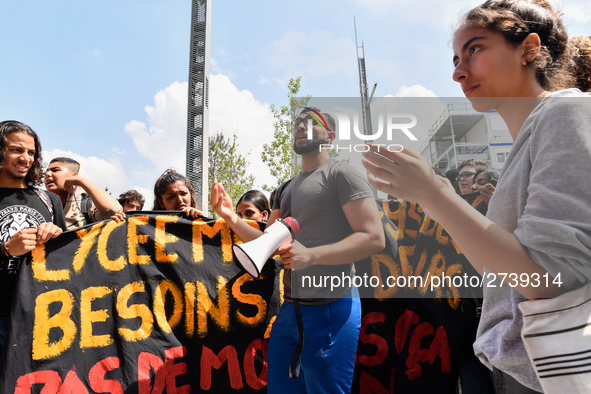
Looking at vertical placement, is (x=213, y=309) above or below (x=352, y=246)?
below

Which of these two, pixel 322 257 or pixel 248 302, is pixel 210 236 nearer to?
pixel 248 302

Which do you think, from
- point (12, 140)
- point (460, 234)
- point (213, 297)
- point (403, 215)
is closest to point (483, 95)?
point (460, 234)

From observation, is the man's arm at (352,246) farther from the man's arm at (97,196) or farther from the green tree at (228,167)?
the green tree at (228,167)

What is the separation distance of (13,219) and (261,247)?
193 centimetres

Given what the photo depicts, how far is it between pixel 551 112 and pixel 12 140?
10.2ft

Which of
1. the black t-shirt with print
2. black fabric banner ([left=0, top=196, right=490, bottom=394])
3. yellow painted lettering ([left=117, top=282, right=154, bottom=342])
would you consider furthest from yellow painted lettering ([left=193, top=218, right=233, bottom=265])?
the black t-shirt with print

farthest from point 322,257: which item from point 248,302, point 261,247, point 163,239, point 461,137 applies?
point 163,239

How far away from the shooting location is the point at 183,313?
3027 mm

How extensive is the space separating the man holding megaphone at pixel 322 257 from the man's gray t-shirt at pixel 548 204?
84cm

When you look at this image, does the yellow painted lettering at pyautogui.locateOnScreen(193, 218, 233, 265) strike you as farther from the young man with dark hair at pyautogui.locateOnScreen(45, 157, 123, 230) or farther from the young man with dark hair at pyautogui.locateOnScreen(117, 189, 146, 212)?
the young man with dark hair at pyautogui.locateOnScreen(117, 189, 146, 212)

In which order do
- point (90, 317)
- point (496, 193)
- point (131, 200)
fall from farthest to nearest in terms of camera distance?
point (131, 200)
point (90, 317)
point (496, 193)

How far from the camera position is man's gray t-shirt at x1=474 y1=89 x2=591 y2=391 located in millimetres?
788

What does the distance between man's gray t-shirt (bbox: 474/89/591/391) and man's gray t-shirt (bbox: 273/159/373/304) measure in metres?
0.86

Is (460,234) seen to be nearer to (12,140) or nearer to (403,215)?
(403,215)
